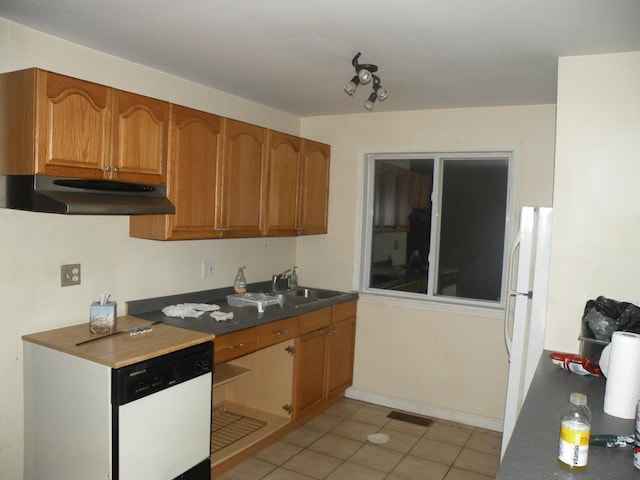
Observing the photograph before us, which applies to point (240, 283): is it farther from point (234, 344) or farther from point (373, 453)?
point (373, 453)

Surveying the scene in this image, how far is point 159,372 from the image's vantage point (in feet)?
7.72

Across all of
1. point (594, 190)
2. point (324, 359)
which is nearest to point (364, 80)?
point (594, 190)

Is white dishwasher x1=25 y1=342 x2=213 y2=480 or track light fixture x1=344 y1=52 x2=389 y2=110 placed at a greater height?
track light fixture x1=344 y1=52 x2=389 y2=110

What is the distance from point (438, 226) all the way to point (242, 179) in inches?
66.8

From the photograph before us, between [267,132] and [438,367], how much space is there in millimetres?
2300

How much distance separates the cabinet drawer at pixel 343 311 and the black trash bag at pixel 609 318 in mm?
1999

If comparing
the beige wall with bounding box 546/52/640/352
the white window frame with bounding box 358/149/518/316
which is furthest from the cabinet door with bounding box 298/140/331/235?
the beige wall with bounding box 546/52/640/352

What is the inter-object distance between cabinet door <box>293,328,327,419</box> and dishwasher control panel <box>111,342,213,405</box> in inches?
40.7

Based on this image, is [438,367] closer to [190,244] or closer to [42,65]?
[190,244]

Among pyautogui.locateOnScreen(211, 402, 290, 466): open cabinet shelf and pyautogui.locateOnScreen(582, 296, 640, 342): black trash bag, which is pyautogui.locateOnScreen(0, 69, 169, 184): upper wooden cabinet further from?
A: pyautogui.locateOnScreen(582, 296, 640, 342): black trash bag

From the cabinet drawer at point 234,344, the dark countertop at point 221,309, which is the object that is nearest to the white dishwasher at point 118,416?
the cabinet drawer at point 234,344

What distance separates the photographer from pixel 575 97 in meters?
2.55

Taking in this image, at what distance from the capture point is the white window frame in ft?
12.4

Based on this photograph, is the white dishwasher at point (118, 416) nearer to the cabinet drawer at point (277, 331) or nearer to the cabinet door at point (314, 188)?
the cabinet drawer at point (277, 331)
